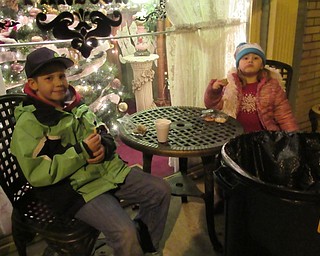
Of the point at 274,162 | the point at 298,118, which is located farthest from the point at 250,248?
the point at 298,118

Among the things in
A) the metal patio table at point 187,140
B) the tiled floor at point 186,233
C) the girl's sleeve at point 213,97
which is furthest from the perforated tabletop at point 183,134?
the tiled floor at point 186,233

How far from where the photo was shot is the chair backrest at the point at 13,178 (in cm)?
155

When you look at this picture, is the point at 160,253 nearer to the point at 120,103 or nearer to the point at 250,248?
the point at 250,248

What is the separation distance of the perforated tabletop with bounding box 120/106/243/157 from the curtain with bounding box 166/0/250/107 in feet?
1.08

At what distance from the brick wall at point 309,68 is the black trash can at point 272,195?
6.68ft

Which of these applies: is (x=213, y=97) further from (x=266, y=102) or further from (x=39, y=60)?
(x=39, y=60)

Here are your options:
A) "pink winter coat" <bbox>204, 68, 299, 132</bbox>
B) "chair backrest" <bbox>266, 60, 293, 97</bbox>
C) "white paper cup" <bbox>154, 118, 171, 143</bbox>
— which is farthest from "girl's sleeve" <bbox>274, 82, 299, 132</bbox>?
"white paper cup" <bbox>154, 118, 171, 143</bbox>

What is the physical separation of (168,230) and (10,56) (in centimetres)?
180

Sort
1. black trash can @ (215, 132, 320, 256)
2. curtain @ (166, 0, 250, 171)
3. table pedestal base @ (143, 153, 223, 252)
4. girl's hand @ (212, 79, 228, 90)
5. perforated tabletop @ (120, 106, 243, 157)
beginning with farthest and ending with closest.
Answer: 1. curtain @ (166, 0, 250, 171)
2. girl's hand @ (212, 79, 228, 90)
3. table pedestal base @ (143, 153, 223, 252)
4. perforated tabletop @ (120, 106, 243, 157)
5. black trash can @ (215, 132, 320, 256)

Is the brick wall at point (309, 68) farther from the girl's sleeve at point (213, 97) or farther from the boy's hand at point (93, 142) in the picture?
the boy's hand at point (93, 142)

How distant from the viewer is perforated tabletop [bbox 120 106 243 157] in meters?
1.72

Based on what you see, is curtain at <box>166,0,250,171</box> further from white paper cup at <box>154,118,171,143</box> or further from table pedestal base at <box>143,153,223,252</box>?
white paper cup at <box>154,118,171,143</box>

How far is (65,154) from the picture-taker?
1.44 m

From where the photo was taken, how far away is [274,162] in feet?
5.10
